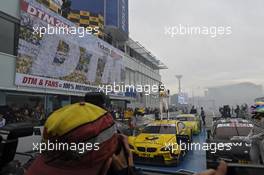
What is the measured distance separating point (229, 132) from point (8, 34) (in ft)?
31.0

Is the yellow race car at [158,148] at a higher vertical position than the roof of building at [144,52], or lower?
lower

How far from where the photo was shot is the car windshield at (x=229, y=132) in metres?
9.18

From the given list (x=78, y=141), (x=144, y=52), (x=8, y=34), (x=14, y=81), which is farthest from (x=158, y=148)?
(x=144, y=52)

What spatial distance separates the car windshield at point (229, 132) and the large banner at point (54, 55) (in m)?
8.06

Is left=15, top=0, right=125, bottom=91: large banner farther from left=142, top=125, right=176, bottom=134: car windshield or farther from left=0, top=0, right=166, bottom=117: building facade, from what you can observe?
left=142, top=125, right=176, bottom=134: car windshield

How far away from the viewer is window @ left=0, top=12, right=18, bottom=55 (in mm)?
11586

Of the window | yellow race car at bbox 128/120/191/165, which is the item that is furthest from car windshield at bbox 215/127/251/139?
the window

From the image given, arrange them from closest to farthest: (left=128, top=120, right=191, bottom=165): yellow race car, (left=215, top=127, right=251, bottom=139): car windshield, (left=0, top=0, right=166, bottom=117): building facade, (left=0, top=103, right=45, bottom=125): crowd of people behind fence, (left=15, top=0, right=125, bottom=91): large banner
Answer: (left=128, top=120, right=191, bottom=165): yellow race car
(left=215, top=127, right=251, bottom=139): car windshield
(left=0, top=103, right=45, bottom=125): crowd of people behind fence
(left=0, top=0, right=166, bottom=117): building facade
(left=15, top=0, right=125, bottom=91): large banner

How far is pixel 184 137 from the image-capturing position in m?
9.98

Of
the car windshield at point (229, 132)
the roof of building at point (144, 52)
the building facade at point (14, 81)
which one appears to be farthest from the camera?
the roof of building at point (144, 52)

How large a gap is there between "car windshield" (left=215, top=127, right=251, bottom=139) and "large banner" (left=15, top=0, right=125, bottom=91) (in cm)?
806

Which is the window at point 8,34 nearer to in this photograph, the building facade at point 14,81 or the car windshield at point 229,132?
the building facade at point 14,81

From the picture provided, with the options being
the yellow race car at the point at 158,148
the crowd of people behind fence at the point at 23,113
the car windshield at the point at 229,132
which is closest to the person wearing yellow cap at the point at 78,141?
the yellow race car at the point at 158,148

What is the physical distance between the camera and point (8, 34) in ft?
39.2
